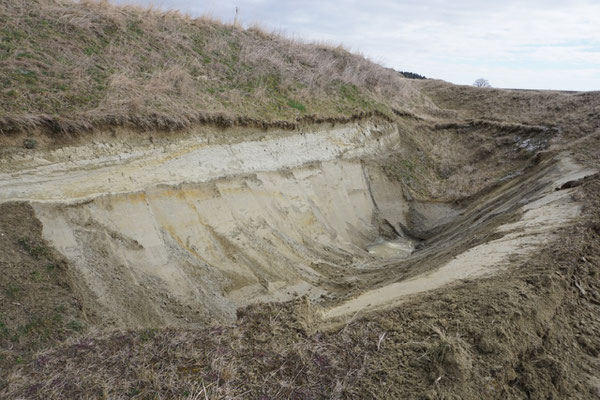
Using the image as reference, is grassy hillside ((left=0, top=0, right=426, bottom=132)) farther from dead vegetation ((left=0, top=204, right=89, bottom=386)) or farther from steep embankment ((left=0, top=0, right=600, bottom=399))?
dead vegetation ((left=0, top=204, right=89, bottom=386))

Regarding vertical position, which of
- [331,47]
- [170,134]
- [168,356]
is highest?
[331,47]

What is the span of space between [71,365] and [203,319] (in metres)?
3.39

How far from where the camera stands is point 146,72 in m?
10.5

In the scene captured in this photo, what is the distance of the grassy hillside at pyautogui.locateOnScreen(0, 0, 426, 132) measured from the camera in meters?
8.52

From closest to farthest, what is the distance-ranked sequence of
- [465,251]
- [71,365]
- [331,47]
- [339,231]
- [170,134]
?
1. [71,365]
2. [465,251]
3. [170,134]
4. [339,231]
5. [331,47]

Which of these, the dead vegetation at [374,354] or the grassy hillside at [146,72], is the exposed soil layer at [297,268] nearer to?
the dead vegetation at [374,354]

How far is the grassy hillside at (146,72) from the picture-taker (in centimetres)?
852

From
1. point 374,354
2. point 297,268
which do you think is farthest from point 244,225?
point 374,354

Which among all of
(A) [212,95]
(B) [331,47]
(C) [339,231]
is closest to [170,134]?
(A) [212,95]

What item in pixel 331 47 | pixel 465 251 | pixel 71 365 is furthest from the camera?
pixel 331 47

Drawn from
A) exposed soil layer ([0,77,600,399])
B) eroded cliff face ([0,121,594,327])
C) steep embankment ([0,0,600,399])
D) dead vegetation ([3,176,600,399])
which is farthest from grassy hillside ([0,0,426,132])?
dead vegetation ([3,176,600,399])

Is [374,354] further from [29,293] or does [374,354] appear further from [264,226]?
[264,226]

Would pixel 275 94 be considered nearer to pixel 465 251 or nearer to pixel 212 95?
pixel 212 95

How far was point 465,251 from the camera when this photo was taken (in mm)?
7555
